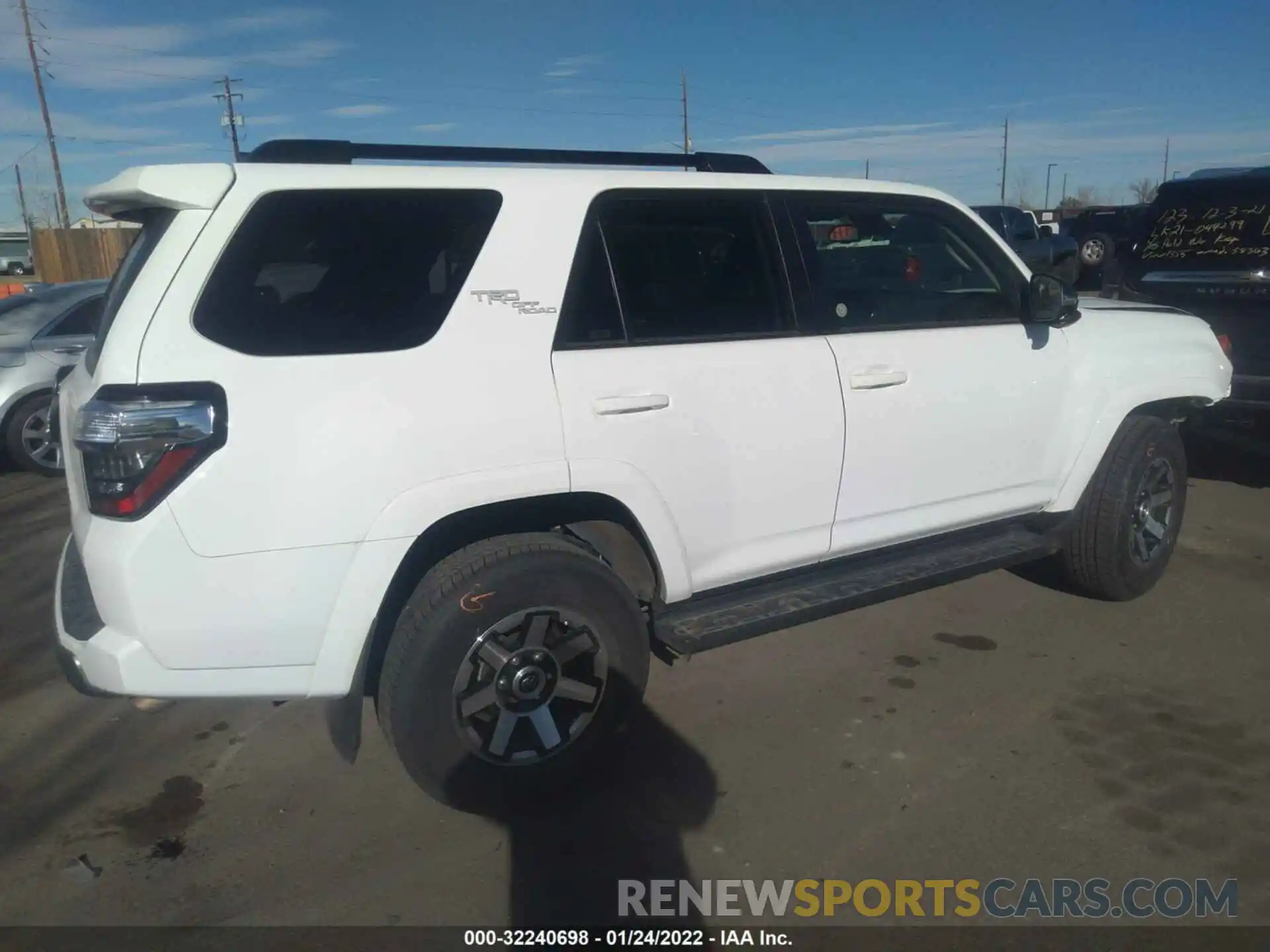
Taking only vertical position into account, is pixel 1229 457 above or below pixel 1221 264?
below

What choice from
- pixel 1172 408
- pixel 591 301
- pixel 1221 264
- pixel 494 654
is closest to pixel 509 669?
pixel 494 654

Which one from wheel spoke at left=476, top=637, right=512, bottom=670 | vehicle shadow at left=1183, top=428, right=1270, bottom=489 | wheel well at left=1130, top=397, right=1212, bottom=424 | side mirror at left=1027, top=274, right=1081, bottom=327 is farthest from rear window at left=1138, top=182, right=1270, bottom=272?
wheel spoke at left=476, top=637, right=512, bottom=670

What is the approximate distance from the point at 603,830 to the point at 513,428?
1314 millimetres

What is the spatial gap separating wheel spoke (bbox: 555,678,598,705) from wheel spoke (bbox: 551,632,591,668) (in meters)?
0.07

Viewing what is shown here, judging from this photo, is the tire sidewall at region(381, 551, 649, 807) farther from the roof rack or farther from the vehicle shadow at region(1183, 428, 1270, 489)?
the vehicle shadow at region(1183, 428, 1270, 489)

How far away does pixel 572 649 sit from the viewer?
10.3 ft

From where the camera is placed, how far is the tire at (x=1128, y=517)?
4547mm

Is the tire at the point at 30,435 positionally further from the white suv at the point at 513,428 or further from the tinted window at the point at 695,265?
the tinted window at the point at 695,265

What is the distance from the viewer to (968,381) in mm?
3963

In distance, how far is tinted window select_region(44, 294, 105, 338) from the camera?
834 cm

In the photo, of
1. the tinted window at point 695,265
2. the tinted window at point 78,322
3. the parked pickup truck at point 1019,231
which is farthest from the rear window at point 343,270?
the parked pickup truck at point 1019,231

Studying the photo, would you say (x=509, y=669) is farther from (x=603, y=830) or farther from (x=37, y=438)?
(x=37, y=438)

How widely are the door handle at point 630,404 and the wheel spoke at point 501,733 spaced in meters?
0.98

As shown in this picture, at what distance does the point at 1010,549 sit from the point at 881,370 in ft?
3.66
